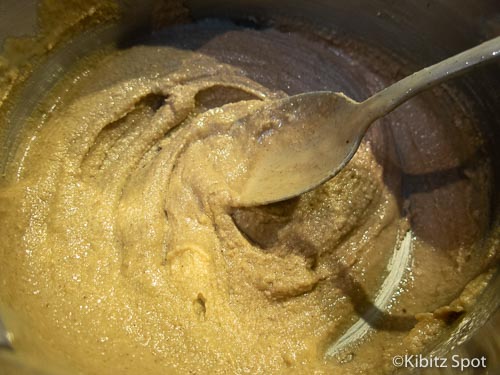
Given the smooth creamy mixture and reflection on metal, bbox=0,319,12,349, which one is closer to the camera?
reflection on metal, bbox=0,319,12,349

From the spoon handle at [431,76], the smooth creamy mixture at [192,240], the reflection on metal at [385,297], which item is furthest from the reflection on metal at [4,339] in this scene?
the spoon handle at [431,76]

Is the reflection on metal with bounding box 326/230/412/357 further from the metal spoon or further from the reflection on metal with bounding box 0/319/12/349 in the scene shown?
the reflection on metal with bounding box 0/319/12/349

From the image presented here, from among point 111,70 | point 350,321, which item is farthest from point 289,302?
point 111,70

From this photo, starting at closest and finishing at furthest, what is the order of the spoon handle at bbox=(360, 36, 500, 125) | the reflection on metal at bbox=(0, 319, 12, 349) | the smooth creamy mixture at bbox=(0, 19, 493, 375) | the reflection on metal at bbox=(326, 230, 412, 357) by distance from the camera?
1. the reflection on metal at bbox=(0, 319, 12, 349)
2. the spoon handle at bbox=(360, 36, 500, 125)
3. the smooth creamy mixture at bbox=(0, 19, 493, 375)
4. the reflection on metal at bbox=(326, 230, 412, 357)

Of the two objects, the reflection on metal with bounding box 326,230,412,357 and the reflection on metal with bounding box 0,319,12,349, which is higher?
the reflection on metal with bounding box 0,319,12,349

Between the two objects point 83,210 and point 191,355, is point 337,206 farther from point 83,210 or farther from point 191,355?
point 83,210

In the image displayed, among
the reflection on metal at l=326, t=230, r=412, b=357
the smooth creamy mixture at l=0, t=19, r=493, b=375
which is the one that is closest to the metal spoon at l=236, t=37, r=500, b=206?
the smooth creamy mixture at l=0, t=19, r=493, b=375

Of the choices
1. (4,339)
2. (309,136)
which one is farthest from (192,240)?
(4,339)

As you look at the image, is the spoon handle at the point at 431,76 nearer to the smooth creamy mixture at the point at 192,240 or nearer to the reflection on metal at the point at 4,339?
the smooth creamy mixture at the point at 192,240
